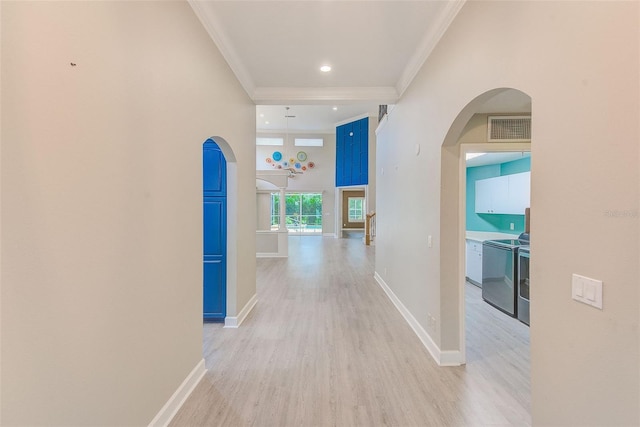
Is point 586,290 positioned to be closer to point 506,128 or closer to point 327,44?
point 506,128

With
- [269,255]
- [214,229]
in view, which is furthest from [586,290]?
[269,255]

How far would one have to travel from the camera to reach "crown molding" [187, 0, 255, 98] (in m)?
2.20

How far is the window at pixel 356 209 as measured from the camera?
1482 cm

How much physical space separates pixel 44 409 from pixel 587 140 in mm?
2406

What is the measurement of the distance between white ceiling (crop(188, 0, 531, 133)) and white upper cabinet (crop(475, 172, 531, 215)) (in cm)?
221

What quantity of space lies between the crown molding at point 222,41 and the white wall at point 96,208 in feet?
0.38

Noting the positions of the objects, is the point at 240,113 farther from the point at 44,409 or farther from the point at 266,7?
the point at 44,409

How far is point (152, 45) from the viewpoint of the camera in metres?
1.64

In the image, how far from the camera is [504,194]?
4766mm

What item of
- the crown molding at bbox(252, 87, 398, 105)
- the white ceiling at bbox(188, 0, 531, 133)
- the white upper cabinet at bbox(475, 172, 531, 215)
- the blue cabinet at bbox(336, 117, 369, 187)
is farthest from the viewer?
the blue cabinet at bbox(336, 117, 369, 187)

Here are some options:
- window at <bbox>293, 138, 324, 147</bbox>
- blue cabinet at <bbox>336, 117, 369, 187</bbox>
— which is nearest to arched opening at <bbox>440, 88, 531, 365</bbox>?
blue cabinet at <bbox>336, 117, 369, 187</bbox>

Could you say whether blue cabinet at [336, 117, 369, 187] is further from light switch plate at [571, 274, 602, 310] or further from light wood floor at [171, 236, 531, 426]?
light switch plate at [571, 274, 602, 310]

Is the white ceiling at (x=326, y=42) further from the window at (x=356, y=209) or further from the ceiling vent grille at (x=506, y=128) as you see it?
the window at (x=356, y=209)

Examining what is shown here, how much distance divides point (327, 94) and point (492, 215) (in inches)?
169
